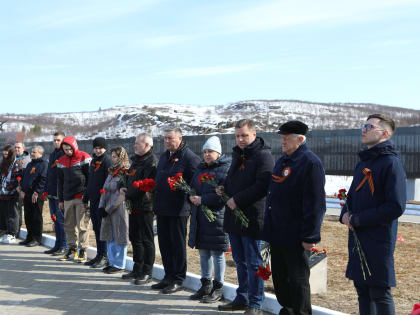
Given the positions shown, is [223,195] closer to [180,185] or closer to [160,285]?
[180,185]

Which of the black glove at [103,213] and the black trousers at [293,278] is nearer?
the black trousers at [293,278]

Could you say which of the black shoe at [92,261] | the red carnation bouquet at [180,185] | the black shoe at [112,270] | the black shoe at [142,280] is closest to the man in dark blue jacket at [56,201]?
the black shoe at [92,261]

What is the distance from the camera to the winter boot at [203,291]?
5.91m

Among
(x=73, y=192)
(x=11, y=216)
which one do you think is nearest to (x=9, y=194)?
(x=11, y=216)

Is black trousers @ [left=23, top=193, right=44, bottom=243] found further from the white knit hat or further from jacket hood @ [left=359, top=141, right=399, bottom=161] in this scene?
jacket hood @ [left=359, top=141, right=399, bottom=161]

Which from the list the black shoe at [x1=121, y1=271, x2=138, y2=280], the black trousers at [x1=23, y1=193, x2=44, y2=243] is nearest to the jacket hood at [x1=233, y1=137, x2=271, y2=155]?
the black shoe at [x1=121, y1=271, x2=138, y2=280]

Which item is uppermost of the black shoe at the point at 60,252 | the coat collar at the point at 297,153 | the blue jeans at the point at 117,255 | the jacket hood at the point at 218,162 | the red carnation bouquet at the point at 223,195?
the coat collar at the point at 297,153

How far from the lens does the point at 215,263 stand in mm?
5867

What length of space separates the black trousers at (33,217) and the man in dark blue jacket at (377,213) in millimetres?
6908

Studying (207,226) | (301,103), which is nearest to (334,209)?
(207,226)

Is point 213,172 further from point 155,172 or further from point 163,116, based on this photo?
point 163,116

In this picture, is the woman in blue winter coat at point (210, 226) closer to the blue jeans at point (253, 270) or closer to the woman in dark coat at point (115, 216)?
the blue jeans at point (253, 270)

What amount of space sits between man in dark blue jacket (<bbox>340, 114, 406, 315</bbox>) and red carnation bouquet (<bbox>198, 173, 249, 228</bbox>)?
1.24m

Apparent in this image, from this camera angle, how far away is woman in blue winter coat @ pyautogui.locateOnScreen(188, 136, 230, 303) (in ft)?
18.8
